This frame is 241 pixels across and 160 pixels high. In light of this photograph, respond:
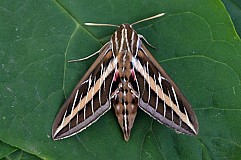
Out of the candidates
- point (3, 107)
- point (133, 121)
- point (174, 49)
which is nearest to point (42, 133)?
point (3, 107)

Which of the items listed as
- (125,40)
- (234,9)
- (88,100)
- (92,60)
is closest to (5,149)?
(88,100)

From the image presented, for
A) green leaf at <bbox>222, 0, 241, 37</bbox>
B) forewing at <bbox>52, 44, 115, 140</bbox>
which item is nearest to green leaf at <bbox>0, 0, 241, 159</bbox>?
forewing at <bbox>52, 44, 115, 140</bbox>

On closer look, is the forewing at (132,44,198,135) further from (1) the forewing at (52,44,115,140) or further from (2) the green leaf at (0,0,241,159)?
(1) the forewing at (52,44,115,140)

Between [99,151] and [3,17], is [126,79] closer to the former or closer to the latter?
[99,151]

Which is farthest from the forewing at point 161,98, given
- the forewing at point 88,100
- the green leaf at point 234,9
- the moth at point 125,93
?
the green leaf at point 234,9

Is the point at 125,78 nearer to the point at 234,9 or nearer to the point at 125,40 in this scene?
the point at 125,40
